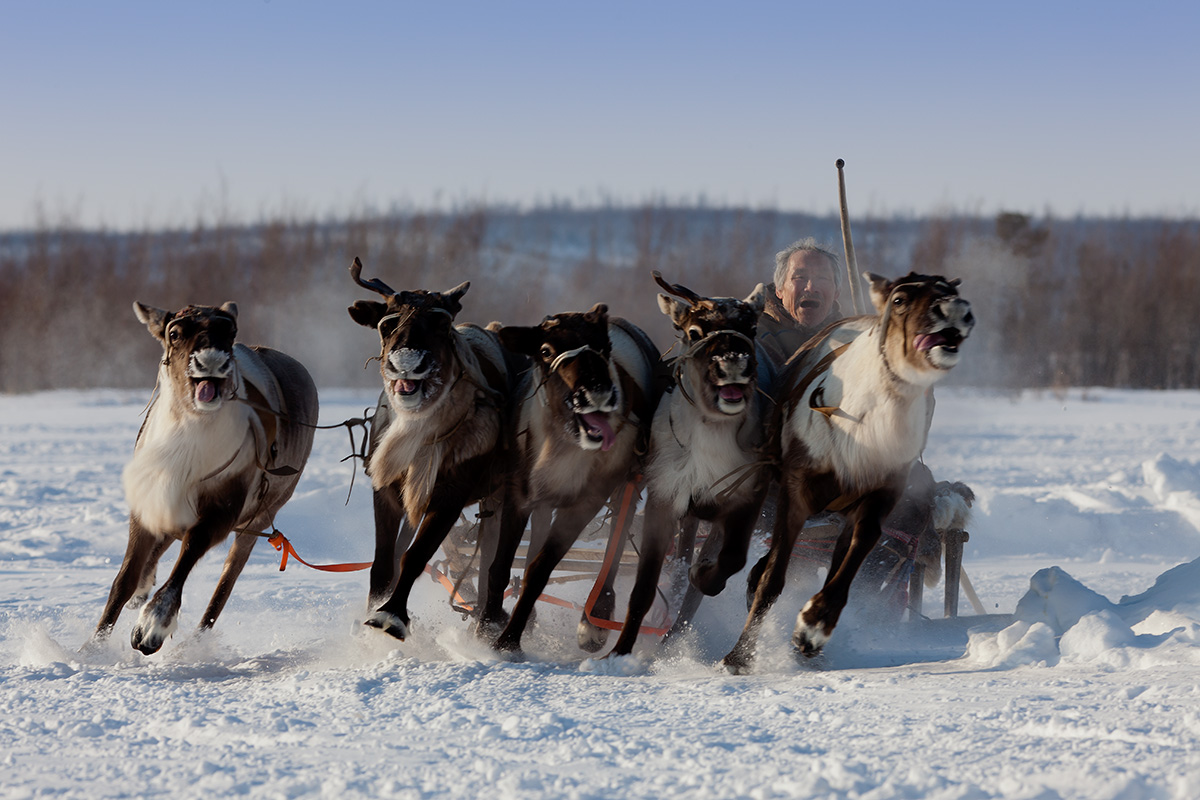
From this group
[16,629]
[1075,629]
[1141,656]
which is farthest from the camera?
[16,629]

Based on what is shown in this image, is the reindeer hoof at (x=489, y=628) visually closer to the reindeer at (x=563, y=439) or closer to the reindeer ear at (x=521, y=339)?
the reindeer at (x=563, y=439)

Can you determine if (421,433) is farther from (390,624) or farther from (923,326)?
(923,326)

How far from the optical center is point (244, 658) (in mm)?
5484

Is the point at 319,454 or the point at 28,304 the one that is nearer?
the point at 319,454

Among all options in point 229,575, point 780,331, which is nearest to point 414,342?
point 229,575

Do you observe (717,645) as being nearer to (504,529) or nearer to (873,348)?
(504,529)

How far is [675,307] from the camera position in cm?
521

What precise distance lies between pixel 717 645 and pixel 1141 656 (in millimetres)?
2039

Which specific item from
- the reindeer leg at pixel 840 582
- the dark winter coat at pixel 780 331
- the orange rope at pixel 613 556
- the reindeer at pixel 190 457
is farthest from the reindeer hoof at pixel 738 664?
the reindeer at pixel 190 457

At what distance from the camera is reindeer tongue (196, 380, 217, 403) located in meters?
4.95

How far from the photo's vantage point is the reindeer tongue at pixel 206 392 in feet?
16.2

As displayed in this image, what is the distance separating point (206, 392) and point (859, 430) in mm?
2904

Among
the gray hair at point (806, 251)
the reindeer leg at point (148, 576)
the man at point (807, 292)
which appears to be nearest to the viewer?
the reindeer leg at point (148, 576)

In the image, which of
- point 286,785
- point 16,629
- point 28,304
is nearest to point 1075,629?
point 286,785
